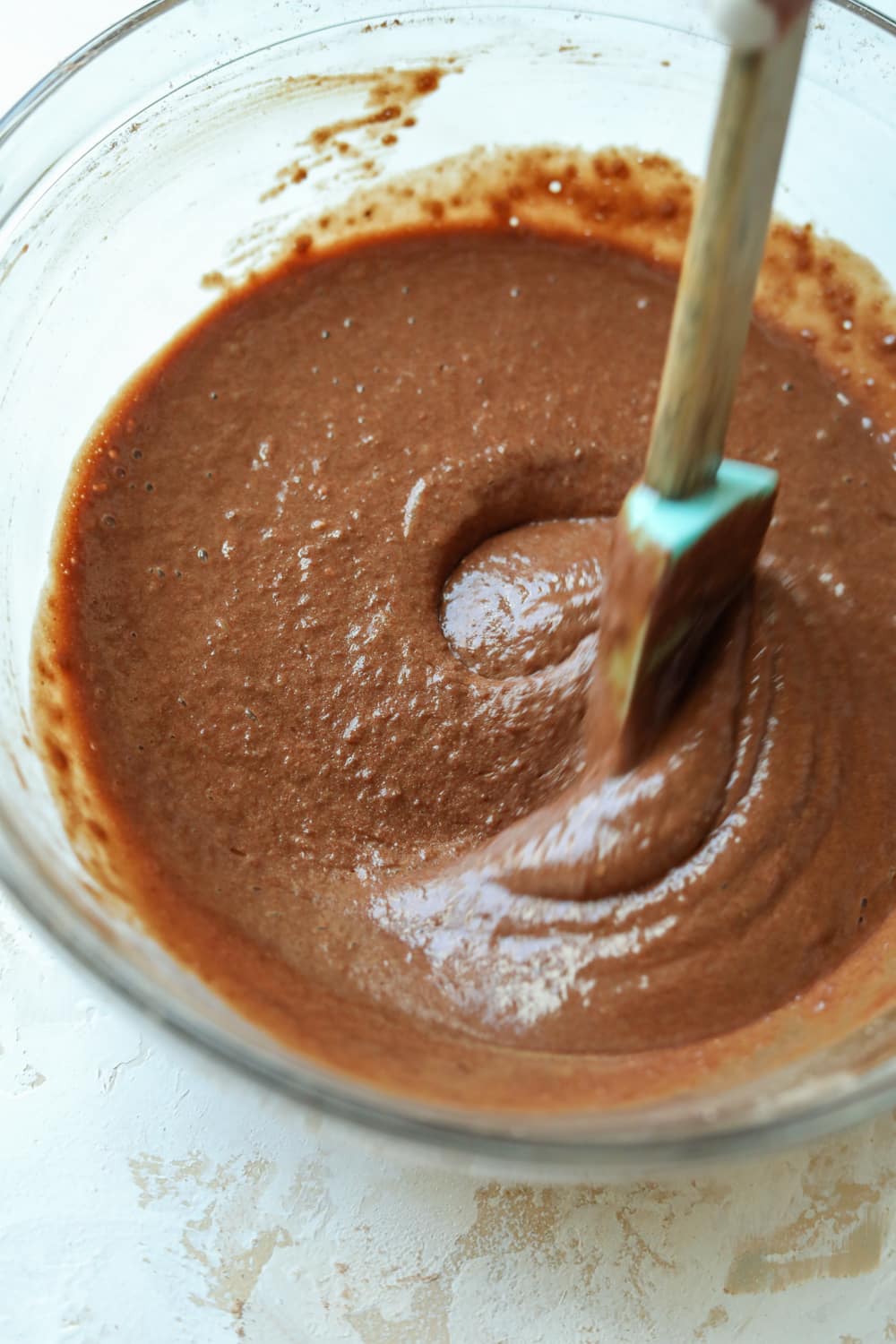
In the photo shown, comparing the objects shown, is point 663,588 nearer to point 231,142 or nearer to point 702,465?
point 702,465

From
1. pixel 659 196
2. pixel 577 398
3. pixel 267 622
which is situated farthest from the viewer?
pixel 659 196

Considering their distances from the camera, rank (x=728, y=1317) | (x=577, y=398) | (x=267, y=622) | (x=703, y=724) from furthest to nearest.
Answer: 1. (x=577, y=398)
2. (x=267, y=622)
3. (x=703, y=724)
4. (x=728, y=1317)

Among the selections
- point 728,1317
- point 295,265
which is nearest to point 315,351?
point 295,265

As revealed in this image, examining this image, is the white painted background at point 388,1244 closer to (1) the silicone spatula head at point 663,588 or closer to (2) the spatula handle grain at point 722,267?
(1) the silicone spatula head at point 663,588

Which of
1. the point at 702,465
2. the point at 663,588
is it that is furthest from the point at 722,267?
the point at 663,588

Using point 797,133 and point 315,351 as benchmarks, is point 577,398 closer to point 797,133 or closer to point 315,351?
point 315,351

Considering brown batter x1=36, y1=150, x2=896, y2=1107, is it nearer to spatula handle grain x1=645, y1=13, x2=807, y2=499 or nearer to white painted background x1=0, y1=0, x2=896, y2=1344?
white painted background x1=0, y1=0, x2=896, y2=1344
